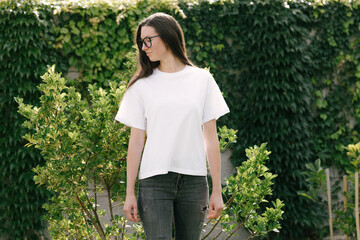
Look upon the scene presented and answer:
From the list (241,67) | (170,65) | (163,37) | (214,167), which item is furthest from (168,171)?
(241,67)

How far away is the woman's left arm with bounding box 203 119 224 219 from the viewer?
2400 millimetres

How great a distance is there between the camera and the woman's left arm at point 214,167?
2.40 metres

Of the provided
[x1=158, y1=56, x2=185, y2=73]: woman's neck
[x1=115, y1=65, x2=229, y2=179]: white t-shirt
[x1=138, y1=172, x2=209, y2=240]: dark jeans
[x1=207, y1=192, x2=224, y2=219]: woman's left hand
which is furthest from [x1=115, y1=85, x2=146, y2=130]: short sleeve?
[x1=207, y1=192, x2=224, y2=219]: woman's left hand

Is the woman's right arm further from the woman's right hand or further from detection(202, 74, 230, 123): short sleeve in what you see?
detection(202, 74, 230, 123): short sleeve

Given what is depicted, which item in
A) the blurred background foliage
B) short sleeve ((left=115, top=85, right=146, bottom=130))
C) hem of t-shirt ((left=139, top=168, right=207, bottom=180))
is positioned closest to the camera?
hem of t-shirt ((left=139, top=168, right=207, bottom=180))

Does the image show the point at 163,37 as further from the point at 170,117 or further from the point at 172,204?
the point at 172,204

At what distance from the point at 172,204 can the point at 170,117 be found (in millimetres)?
392

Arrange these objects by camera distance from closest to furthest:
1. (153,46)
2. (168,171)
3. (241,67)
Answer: (168,171) < (153,46) < (241,67)

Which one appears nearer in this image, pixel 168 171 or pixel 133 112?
pixel 168 171

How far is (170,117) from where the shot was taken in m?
2.31

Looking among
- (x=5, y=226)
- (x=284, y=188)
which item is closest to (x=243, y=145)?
(x=284, y=188)

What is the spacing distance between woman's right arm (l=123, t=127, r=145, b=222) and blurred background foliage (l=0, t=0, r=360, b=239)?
7.30 feet

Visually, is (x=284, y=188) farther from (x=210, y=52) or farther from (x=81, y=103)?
(x=81, y=103)

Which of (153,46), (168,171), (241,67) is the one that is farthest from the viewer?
(241,67)
